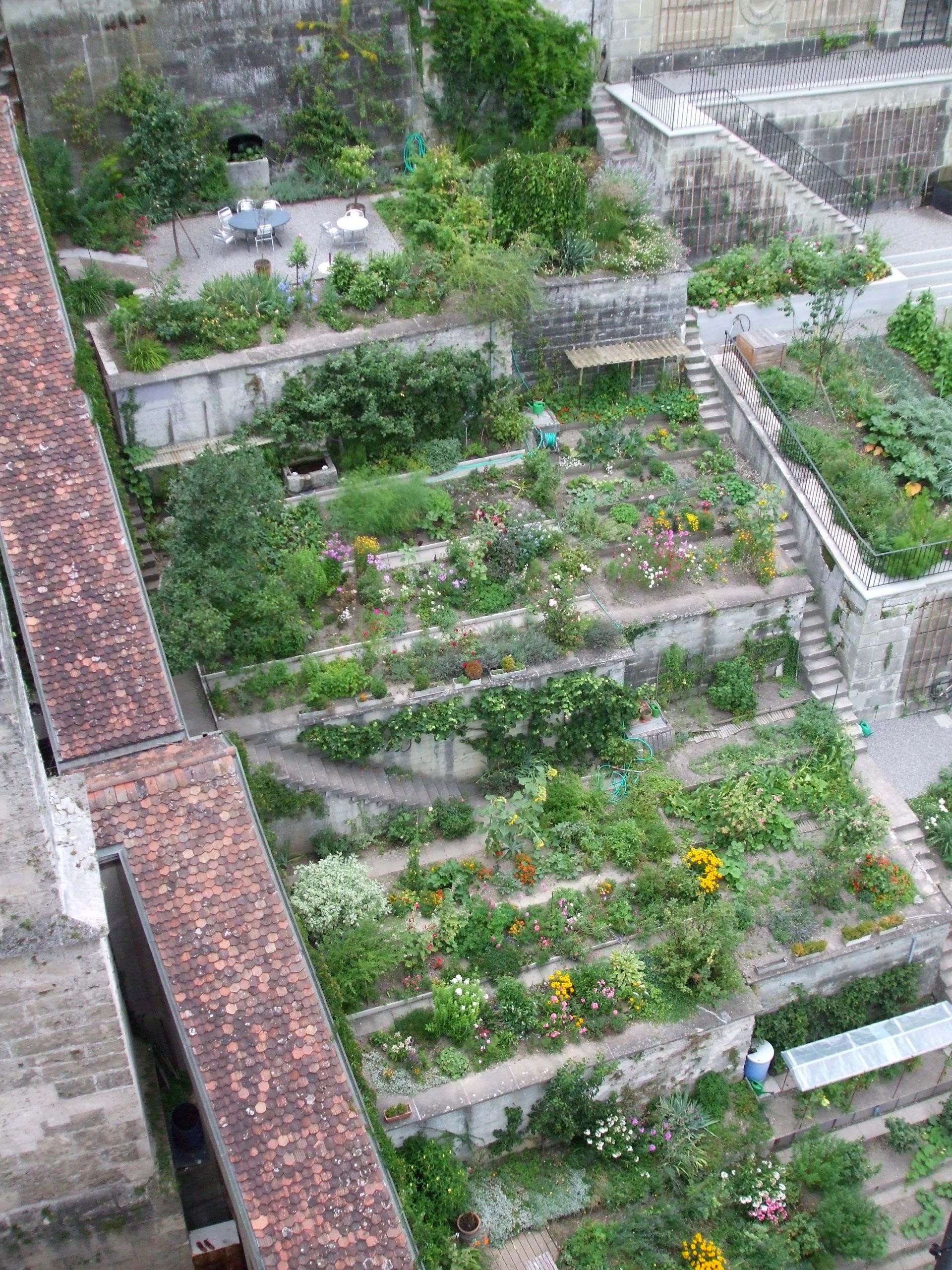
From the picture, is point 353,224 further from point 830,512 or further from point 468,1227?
point 468,1227

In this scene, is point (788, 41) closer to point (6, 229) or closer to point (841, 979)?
point (6, 229)

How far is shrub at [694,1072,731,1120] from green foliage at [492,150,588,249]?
12.0 m

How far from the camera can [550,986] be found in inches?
562

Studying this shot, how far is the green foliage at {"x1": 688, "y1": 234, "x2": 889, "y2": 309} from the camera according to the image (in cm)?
2089

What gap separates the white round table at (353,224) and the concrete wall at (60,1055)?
38.5 ft

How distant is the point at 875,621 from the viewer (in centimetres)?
1783

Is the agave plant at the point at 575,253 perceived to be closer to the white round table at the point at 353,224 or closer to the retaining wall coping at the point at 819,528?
the retaining wall coping at the point at 819,528

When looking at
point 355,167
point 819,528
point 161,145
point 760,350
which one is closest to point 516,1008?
point 819,528

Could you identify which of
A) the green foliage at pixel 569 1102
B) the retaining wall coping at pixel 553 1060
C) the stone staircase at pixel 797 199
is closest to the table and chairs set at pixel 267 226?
the stone staircase at pixel 797 199

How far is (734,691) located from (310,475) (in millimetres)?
6650

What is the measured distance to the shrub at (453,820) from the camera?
15969 mm

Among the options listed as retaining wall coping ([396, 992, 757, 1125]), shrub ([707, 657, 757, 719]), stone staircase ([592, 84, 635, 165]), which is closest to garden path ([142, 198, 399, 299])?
stone staircase ([592, 84, 635, 165])

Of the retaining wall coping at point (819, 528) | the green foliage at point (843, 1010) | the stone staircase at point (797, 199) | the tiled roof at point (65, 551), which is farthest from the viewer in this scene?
the stone staircase at point (797, 199)

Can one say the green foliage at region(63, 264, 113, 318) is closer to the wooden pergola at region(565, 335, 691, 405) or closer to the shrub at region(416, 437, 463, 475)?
the shrub at region(416, 437, 463, 475)
